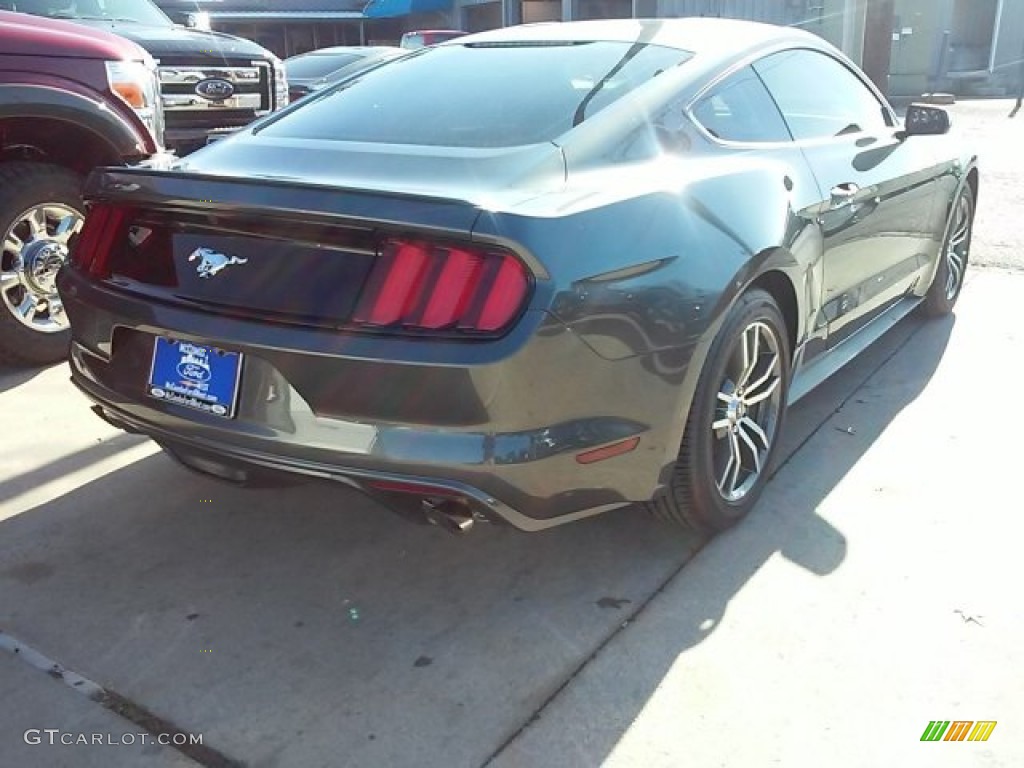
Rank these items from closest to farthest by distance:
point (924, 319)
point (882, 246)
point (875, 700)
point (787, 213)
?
point (875, 700)
point (787, 213)
point (882, 246)
point (924, 319)

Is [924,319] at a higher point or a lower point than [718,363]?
lower

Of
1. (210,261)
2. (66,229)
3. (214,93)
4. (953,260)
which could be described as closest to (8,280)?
(66,229)

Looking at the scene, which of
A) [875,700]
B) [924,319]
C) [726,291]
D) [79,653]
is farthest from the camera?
[924,319]

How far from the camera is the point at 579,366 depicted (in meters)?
2.35

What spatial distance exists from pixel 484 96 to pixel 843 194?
1.41 m

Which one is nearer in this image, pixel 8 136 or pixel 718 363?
pixel 718 363

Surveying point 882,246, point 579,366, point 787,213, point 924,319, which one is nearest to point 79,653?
point 579,366

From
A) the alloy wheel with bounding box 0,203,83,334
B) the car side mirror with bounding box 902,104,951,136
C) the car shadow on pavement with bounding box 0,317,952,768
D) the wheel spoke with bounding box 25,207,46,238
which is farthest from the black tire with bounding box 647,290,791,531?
the wheel spoke with bounding box 25,207,46,238

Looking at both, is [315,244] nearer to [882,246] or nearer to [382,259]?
[382,259]

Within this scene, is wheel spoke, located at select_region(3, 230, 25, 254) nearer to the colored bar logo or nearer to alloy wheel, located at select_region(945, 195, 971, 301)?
the colored bar logo

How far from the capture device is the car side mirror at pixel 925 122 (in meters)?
4.47

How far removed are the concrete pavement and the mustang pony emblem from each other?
949mm

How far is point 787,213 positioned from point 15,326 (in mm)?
3523

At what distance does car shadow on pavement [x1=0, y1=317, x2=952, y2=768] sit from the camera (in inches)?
89.8
